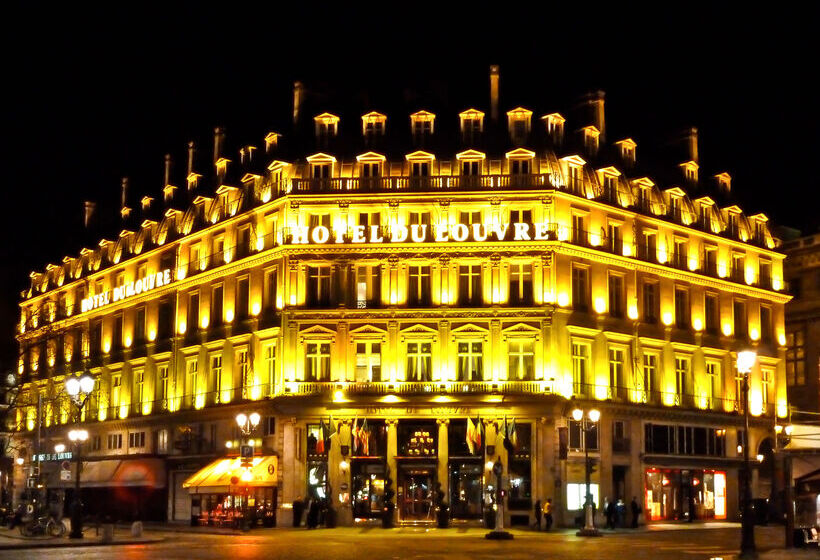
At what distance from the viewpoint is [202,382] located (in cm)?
7200

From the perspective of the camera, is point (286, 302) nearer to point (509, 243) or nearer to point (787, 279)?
point (509, 243)

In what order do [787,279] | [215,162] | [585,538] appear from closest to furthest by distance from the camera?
[585,538], [215,162], [787,279]

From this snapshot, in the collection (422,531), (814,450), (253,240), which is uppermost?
(253,240)

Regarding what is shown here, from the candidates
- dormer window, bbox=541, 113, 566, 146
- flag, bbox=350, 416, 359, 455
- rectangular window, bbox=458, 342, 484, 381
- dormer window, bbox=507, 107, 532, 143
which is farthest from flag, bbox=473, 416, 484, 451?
dormer window, bbox=541, 113, 566, 146

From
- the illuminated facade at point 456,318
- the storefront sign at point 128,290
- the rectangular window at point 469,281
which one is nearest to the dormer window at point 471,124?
the illuminated facade at point 456,318

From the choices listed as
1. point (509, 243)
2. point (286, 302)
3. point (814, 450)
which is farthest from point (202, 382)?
point (814, 450)

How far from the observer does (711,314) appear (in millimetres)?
74125

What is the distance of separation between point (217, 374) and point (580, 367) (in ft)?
70.2

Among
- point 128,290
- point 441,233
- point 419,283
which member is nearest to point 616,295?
point 441,233

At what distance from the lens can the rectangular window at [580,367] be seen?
6474 cm

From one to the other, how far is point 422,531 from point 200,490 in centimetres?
1554

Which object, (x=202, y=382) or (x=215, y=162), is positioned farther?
(x=215, y=162)

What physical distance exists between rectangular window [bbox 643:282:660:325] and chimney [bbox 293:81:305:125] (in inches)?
906

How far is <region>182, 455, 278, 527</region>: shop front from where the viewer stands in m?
63.7
